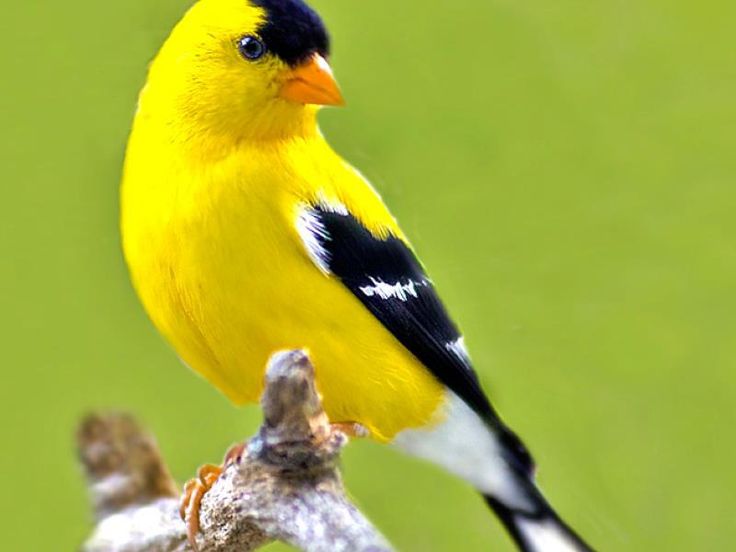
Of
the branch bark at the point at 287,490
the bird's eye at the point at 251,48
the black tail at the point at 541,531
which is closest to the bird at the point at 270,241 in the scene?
the bird's eye at the point at 251,48

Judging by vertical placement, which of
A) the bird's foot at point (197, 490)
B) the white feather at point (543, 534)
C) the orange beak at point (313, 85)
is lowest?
the white feather at point (543, 534)

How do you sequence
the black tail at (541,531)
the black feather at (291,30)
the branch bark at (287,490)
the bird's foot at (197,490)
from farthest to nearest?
the black tail at (541,531) → the bird's foot at (197,490) → the black feather at (291,30) → the branch bark at (287,490)

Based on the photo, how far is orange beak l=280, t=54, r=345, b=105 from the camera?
190 cm

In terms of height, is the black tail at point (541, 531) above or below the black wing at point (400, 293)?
below

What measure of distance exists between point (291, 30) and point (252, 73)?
0.36 feet

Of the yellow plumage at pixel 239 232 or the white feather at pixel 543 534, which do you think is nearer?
the yellow plumage at pixel 239 232

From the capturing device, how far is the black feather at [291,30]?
1.95 m

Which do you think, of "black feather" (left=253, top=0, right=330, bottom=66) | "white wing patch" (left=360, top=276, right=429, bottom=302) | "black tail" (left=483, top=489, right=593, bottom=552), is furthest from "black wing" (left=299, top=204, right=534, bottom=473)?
"black feather" (left=253, top=0, right=330, bottom=66)

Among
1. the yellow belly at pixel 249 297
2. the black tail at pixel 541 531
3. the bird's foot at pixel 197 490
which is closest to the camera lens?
the yellow belly at pixel 249 297

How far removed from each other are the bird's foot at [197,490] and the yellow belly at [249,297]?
6.7 inches

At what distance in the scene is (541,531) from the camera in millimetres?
2369

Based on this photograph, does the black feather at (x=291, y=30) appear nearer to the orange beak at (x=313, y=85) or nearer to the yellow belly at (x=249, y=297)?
the orange beak at (x=313, y=85)

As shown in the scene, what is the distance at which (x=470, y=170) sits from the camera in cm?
224

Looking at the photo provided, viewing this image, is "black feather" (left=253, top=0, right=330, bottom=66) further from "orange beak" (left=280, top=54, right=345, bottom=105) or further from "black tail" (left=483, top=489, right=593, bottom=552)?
Answer: "black tail" (left=483, top=489, right=593, bottom=552)
